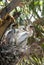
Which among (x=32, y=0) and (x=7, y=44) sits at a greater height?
(x=32, y=0)

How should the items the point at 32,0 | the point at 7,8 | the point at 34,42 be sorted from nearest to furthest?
the point at 7,8
the point at 34,42
the point at 32,0

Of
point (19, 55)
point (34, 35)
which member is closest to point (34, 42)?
point (34, 35)

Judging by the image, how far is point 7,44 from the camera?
2.52 ft

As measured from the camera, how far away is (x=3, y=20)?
2.43ft

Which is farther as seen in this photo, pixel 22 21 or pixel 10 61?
pixel 22 21

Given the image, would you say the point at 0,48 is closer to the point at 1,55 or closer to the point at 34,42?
the point at 1,55

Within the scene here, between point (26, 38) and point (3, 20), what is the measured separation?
12cm

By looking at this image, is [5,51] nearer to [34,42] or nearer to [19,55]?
[19,55]

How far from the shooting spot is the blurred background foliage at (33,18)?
0.93m

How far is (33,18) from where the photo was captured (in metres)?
1.02

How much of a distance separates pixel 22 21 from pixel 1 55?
0.26 meters

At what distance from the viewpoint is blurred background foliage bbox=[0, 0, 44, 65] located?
93 cm

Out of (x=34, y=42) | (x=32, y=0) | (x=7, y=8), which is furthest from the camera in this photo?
(x=32, y=0)

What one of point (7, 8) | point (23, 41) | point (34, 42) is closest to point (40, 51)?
point (34, 42)
